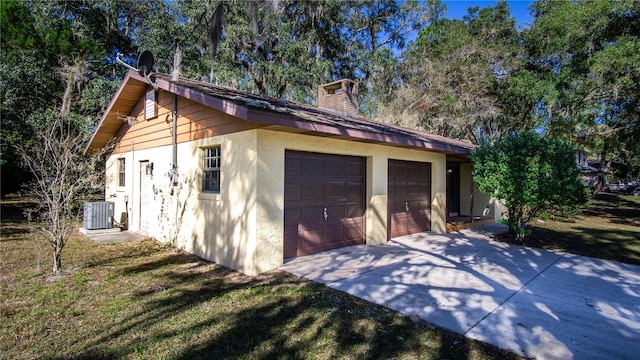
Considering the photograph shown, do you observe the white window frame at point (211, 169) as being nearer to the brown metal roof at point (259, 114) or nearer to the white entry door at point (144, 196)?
the brown metal roof at point (259, 114)

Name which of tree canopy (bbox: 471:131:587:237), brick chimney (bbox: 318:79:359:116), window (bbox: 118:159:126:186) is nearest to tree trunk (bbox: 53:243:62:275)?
window (bbox: 118:159:126:186)

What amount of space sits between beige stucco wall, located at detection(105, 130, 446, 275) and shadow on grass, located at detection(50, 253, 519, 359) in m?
0.95

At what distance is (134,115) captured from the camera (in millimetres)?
9828

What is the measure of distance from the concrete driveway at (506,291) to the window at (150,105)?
5.45m

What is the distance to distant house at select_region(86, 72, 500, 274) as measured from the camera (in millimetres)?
5656

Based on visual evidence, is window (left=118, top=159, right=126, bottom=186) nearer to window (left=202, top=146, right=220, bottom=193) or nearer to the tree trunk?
window (left=202, top=146, right=220, bottom=193)

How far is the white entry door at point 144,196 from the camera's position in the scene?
29.9 feet

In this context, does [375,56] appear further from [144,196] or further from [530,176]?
[144,196]

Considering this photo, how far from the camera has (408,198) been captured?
9219 mm

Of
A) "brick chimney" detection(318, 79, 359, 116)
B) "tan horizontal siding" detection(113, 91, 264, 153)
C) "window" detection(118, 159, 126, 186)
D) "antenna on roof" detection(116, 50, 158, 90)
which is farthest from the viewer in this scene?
"brick chimney" detection(318, 79, 359, 116)

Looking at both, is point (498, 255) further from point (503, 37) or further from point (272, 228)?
point (503, 37)

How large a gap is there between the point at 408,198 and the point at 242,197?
5122 mm

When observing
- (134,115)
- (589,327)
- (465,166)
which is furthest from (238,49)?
(589,327)

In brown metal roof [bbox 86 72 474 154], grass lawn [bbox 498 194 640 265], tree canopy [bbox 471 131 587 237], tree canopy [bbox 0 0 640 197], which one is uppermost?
tree canopy [bbox 0 0 640 197]
